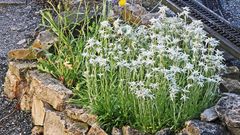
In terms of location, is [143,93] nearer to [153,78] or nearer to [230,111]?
[153,78]

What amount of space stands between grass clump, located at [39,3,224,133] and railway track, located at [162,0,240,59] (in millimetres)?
599

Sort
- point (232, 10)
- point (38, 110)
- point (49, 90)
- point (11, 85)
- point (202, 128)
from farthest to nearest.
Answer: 1. point (232, 10)
2. point (11, 85)
3. point (38, 110)
4. point (49, 90)
5. point (202, 128)

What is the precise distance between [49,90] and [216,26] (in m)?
1.65

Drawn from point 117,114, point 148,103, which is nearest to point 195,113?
point 148,103

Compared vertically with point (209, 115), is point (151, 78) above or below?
above

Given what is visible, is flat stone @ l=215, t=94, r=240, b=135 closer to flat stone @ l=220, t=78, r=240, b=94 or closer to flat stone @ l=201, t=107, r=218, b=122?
flat stone @ l=201, t=107, r=218, b=122

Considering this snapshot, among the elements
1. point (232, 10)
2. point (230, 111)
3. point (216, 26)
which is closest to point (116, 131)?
point (230, 111)

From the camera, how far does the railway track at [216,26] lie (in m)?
4.18

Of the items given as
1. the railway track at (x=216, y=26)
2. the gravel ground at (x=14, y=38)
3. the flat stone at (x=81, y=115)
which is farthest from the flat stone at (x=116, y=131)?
the railway track at (x=216, y=26)

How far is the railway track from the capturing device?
4.18 m

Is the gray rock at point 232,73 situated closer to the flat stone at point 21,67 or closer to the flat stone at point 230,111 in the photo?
the flat stone at point 230,111

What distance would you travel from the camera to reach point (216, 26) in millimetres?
4570

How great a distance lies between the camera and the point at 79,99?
360 centimetres

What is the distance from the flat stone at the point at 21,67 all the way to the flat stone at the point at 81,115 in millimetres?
736
